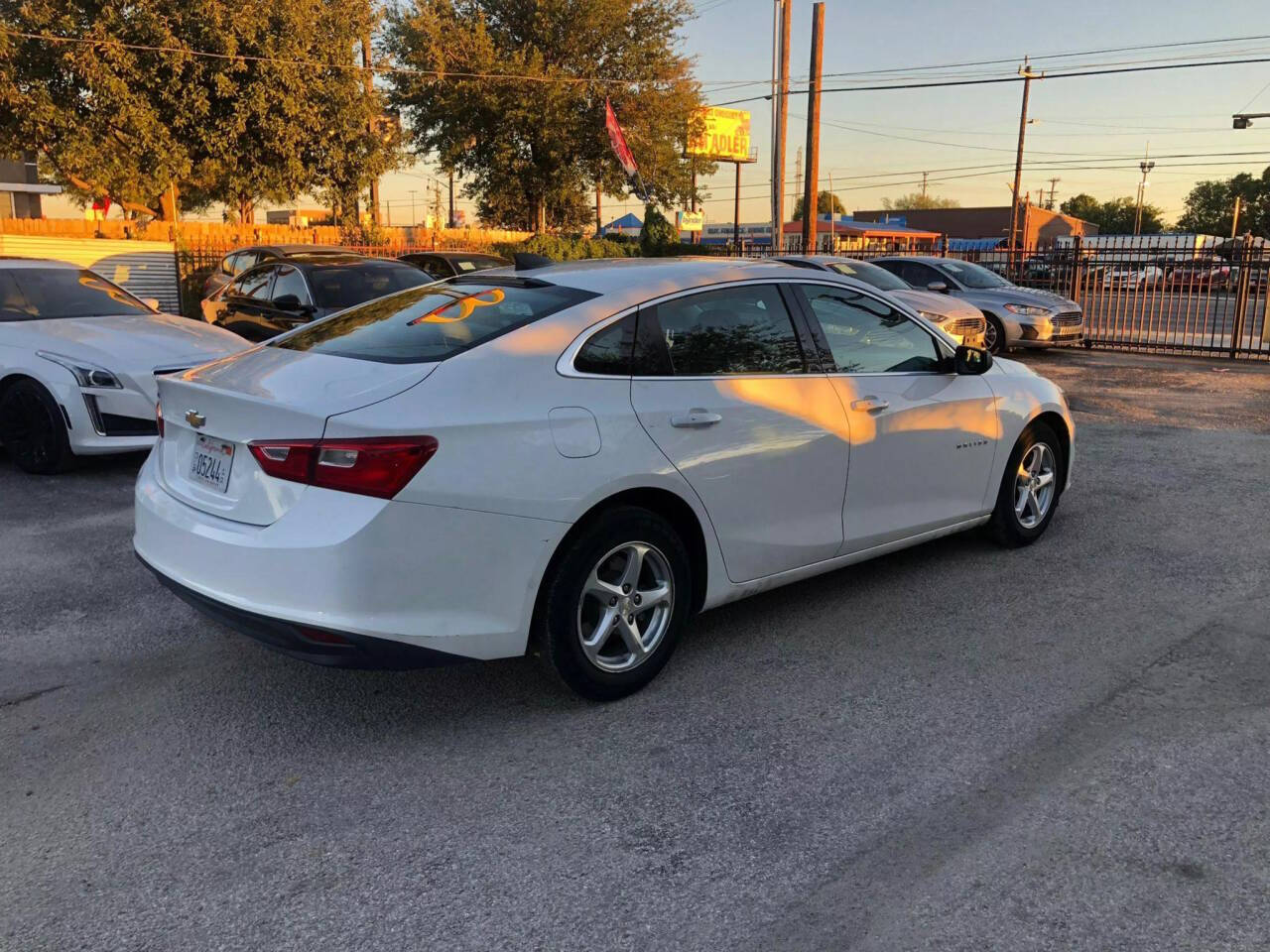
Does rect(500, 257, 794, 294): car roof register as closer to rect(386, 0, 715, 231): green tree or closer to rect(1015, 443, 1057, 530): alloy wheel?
rect(1015, 443, 1057, 530): alloy wheel

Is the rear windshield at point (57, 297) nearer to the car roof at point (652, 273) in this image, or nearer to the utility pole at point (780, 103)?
the car roof at point (652, 273)

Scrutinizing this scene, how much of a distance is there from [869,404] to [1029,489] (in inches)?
66.1

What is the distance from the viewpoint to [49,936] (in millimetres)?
2459

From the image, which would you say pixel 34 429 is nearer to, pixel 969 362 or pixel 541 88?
pixel 969 362

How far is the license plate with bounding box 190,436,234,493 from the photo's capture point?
339 cm

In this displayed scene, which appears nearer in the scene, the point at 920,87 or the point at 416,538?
the point at 416,538

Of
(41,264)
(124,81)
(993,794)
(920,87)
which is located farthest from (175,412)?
(920,87)

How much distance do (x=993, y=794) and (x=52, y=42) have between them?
23.3m

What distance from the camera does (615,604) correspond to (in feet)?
11.9

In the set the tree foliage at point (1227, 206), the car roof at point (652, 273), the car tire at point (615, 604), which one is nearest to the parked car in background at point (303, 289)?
the car roof at point (652, 273)

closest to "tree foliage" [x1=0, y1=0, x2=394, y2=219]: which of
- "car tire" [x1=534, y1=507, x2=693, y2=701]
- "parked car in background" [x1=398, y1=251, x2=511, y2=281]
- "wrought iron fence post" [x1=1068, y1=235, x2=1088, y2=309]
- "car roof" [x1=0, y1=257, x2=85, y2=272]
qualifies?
"parked car in background" [x1=398, y1=251, x2=511, y2=281]

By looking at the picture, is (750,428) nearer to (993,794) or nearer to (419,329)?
(419,329)

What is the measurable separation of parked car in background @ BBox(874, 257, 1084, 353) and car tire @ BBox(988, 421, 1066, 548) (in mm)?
10050

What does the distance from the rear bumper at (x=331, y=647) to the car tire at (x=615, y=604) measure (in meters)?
0.39
